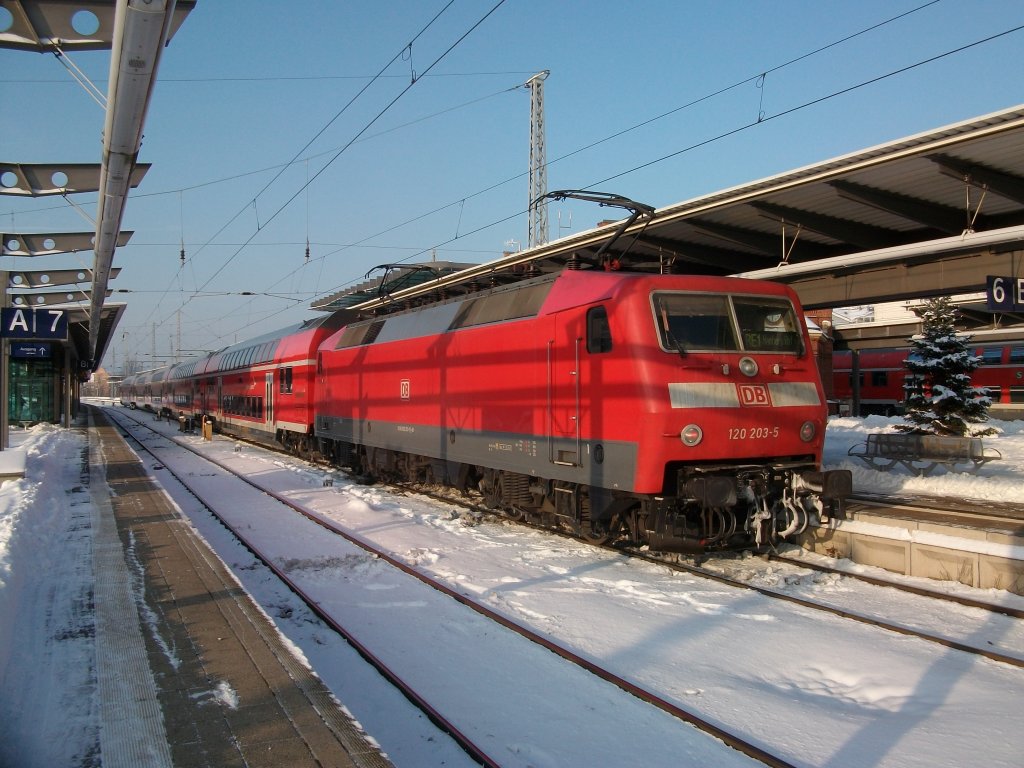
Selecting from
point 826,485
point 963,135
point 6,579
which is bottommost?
point 6,579

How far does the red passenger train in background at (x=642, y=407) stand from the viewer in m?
8.13

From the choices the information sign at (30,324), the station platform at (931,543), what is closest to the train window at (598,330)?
the station platform at (931,543)

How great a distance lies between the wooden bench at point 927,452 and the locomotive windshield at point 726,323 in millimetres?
8305

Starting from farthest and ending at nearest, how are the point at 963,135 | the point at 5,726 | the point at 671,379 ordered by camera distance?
the point at 963,135, the point at 671,379, the point at 5,726

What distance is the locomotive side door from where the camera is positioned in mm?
9000

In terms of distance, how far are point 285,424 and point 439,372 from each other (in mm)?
11283

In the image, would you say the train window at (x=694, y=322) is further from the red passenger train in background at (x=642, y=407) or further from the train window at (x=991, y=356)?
the train window at (x=991, y=356)

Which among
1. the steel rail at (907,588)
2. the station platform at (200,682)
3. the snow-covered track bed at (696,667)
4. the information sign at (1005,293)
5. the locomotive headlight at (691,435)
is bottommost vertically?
the snow-covered track bed at (696,667)

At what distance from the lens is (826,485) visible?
8.50 metres

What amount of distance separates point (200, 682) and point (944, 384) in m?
24.2

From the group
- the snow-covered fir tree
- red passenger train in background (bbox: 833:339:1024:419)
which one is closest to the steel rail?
the snow-covered fir tree

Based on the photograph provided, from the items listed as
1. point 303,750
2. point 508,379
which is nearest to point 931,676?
point 303,750

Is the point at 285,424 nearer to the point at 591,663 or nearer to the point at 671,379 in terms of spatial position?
the point at 671,379

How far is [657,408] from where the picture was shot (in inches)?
313
